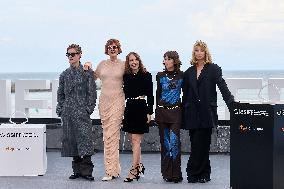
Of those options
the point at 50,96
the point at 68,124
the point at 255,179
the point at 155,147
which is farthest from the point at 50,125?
the point at 255,179

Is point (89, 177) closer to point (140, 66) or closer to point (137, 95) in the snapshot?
point (137, 95)

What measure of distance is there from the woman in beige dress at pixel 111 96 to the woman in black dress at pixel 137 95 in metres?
0.09

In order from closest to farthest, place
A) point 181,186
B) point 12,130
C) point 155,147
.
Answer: point 181,186
point 12,130
point 155,147

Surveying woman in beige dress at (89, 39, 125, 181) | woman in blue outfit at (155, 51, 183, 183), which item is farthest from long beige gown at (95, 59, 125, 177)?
woman in blue outfit at (155, 51, 183, 183)

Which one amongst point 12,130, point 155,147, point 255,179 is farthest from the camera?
point 155,147

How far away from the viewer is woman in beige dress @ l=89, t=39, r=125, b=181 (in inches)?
269

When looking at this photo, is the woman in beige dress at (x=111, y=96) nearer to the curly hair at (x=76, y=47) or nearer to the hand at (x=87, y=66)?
the hand at (x=87, y=66)

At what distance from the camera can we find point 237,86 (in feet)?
30.8

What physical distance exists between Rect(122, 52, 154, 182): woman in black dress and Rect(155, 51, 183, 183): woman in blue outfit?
12cm

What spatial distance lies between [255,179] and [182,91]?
5.37 feet

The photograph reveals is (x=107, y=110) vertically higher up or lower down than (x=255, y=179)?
higher up

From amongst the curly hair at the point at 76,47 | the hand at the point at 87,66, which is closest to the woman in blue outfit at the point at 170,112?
the hand at the point at 87,66

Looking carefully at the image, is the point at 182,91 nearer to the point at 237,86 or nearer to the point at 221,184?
the point at 221,184

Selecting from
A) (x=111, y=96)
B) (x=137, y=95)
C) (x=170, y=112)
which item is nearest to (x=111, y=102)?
(x=111, y=96)
